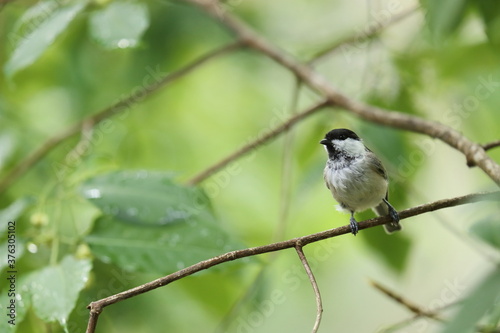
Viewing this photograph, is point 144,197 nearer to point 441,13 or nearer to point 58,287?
point 58,287

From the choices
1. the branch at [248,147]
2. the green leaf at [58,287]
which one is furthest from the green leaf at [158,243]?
the branch at [248,147]

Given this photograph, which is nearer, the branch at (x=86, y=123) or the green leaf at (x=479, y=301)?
the green leaf at (x=479, y=301)

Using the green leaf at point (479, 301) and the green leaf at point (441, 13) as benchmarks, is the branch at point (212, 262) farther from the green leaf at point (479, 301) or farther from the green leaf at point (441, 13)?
the green leaf at point (441, 13)

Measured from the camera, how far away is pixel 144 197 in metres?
1.98

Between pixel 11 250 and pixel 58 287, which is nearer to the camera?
pixel 58 287

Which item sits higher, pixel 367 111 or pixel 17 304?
pixel 367 111

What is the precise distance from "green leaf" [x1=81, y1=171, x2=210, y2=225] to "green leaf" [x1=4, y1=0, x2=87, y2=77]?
0.43m

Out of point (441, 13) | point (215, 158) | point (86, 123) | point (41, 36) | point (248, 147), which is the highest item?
point (441, 13)

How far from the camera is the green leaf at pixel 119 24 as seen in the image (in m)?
1.95

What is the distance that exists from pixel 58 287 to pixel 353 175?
125cm

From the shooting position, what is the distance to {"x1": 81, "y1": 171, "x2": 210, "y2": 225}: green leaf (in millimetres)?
1945

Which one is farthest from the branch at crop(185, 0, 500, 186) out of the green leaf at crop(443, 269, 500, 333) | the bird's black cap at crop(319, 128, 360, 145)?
the green leaf at crop(443, 269, 500, 333)

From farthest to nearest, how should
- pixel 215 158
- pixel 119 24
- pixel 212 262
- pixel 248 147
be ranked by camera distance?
pixel 215 158
pixel 248 147
pixel 119 24
pixel 212 262

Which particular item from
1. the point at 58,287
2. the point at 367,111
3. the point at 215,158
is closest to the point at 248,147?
the point at 367,111
